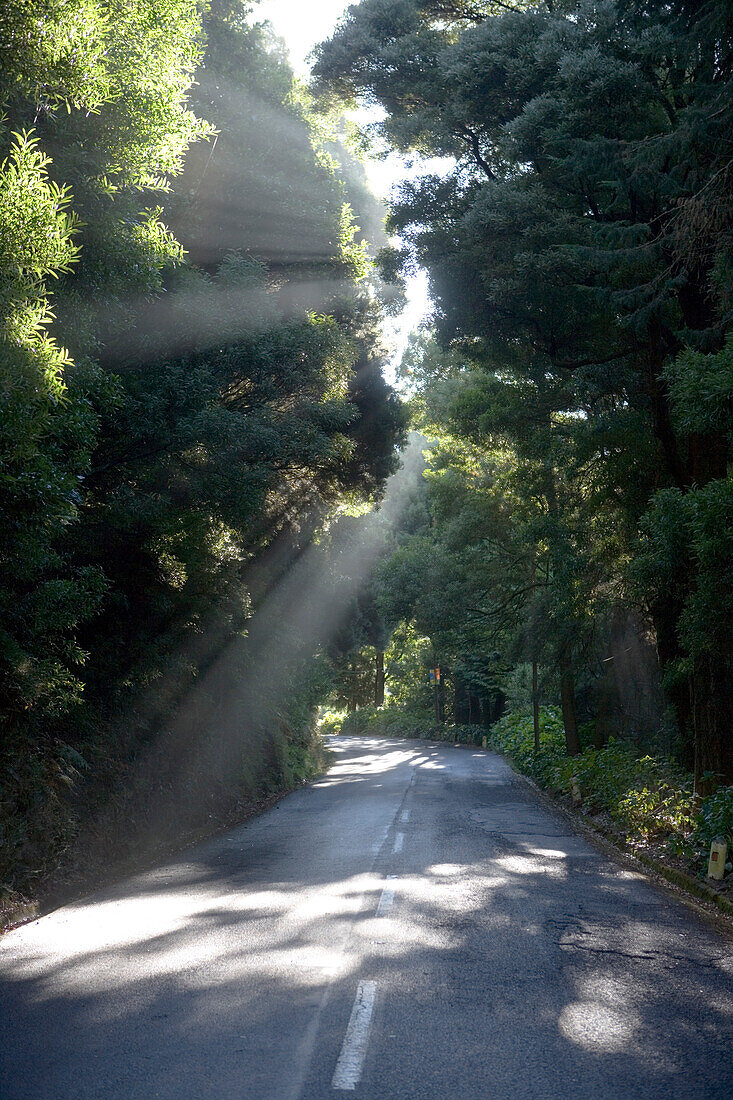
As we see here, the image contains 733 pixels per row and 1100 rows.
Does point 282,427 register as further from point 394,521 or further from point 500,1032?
point 394,521

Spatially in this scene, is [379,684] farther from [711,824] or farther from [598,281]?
[711,824]

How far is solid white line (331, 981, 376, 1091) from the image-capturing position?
4383 mm

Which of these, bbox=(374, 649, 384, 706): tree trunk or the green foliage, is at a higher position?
bbox=(374, 649, 384, 706): tree trunk

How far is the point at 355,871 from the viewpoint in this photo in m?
10.5

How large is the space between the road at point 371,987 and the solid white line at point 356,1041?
0.02 meters

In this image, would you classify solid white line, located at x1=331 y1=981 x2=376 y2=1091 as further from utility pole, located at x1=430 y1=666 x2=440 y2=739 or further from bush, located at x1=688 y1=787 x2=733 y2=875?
utility pole, located at x1=430 y1=666 x2=440 y2=739

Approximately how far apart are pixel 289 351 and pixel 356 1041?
1085 cm

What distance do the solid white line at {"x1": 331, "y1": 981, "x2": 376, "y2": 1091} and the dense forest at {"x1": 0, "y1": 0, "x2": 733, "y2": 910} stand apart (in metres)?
4.25

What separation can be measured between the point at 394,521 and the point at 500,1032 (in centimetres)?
4782

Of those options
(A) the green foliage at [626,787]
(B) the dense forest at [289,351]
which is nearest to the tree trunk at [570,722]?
(A) the green foliage at [626,787]

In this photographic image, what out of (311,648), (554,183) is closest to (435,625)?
(311,648)

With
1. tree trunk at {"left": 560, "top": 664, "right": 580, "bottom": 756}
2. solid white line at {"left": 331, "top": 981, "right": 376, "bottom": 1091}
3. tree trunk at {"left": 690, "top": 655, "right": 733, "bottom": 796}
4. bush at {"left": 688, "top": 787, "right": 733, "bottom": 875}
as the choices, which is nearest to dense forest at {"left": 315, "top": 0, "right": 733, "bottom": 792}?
tree trunk at {"left": 690, "top": 655, "right": 733, "bottom": 796}

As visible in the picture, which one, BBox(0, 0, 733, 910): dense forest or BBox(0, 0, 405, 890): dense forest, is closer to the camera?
BBox(0, 0, 405, 890): dense forest

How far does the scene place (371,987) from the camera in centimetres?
581
